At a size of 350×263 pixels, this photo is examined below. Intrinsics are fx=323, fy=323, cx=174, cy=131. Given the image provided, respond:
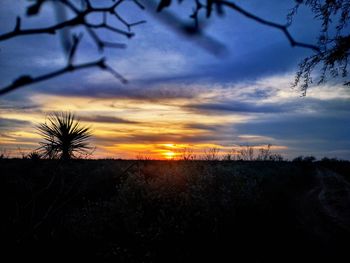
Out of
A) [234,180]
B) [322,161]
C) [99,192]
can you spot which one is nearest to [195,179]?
[234,180]

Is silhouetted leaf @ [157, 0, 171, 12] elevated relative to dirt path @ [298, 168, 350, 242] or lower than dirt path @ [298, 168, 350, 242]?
elevated

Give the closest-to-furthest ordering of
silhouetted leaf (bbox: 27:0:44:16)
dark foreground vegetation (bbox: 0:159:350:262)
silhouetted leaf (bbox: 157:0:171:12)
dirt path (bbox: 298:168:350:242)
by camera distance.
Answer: silhouetted leaf (bbox: 27:0:44:16) < silhouetted leaf (bbox: 157:0:171:12) < dark foreground vegetation (bbox: 0:159:350:262) < dirt path (bbox: 298:168:350:242)

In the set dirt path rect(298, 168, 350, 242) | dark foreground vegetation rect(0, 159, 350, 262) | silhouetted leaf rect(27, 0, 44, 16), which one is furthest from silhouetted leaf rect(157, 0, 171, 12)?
dirt path rect(298, 168, 350, 242)

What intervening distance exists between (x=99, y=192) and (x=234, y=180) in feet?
19.4

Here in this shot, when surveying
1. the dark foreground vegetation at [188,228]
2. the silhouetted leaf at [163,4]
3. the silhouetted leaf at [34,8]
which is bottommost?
the dark foreground vegetation at [188,228]

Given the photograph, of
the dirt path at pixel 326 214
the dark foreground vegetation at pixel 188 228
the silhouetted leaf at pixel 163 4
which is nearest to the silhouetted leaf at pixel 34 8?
the silhouetted leaf at pixel 163 4

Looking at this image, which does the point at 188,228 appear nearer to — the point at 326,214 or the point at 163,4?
the point at 326,214

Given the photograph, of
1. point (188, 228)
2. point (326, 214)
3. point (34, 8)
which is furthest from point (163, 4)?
point (326, 214)

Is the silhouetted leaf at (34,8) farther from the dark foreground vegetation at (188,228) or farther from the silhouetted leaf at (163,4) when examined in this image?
the dark foreground vegetation at (188,228)

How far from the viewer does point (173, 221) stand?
8.06m

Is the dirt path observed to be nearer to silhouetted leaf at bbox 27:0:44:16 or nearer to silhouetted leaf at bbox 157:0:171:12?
silhouetted leaf at bbox 157:0:171:12

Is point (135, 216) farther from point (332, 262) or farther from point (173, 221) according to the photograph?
point (332, 262)

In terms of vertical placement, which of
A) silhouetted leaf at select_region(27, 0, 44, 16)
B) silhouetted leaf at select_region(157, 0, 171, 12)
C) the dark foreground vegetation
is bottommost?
the dark foreground vegetation

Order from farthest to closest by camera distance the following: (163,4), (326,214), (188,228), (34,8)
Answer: (326,214) → (188,228) → (163,4) → (34,8)
